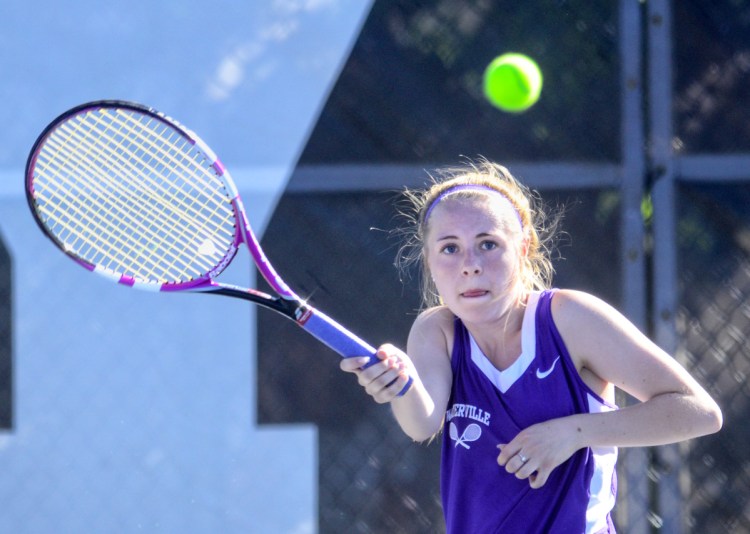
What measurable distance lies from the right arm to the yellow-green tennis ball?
1.26 m

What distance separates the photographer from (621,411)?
194cm

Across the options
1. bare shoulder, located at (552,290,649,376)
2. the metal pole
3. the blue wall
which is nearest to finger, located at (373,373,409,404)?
bare shoulder, located at (552,290,649,376)

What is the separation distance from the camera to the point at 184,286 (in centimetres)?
213

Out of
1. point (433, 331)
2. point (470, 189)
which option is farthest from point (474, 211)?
point (433, 331)

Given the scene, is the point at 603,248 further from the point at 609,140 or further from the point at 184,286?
the point at 184,286

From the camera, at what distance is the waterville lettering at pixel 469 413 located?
2014 mm

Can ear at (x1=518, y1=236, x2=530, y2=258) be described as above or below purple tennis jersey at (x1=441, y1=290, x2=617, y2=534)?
above

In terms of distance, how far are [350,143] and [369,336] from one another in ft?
1.94

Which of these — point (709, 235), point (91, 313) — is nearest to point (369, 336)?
point (91, 313)

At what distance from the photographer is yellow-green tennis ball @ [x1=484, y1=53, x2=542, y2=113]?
3258mm

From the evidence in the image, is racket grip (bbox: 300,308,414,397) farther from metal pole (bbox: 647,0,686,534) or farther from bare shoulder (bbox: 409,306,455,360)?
metal pole (bbox: 647,0,686,534)

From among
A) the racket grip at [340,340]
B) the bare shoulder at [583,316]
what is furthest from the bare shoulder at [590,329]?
the racket grip at [340,340]

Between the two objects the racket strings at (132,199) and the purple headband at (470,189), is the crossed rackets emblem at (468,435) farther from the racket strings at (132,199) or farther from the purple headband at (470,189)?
the racket strings at (132,199)

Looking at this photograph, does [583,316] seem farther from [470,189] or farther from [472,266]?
[470,189]
